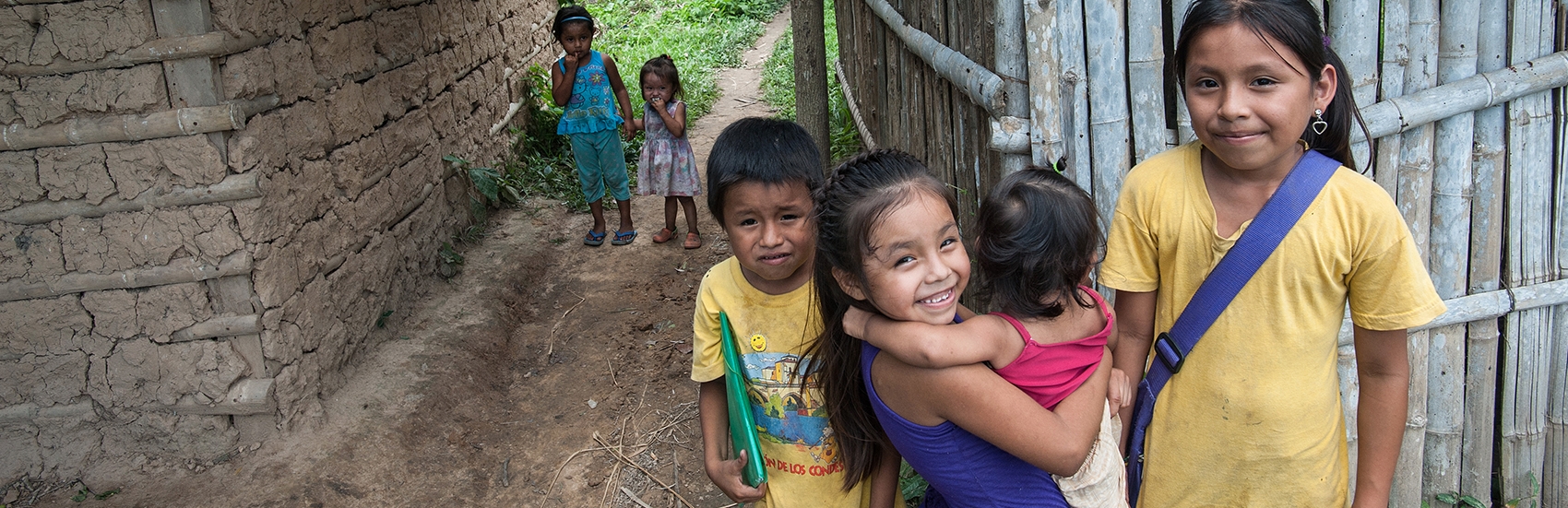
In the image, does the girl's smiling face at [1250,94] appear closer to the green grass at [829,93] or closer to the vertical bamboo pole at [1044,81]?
the vertical bamboo pole at [1044,81]

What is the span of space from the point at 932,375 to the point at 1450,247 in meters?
1.50

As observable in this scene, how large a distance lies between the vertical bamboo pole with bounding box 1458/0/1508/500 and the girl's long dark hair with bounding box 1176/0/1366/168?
2.29 ft

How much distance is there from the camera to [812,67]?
5.06 m

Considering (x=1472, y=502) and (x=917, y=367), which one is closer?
(x=917, y=367)

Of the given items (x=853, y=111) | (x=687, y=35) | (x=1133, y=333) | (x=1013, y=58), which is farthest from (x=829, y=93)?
(x=1133, y=333)

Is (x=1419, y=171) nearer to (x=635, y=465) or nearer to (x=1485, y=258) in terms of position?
(x=1485, y=258)

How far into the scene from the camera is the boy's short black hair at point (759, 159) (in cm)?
178

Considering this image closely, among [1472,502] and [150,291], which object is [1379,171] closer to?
[1472,502]

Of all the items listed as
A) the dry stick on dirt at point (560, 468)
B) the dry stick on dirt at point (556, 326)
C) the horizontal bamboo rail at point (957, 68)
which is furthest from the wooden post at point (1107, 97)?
the dry stick on dirt at point (556, 326)

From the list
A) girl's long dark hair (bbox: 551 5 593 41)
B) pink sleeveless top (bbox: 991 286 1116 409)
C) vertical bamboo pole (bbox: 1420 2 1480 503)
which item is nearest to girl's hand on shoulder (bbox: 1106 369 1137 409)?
pink sleeveless top (bbox: 991 286 1116 409)

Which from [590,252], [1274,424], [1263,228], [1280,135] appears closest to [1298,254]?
[1263,228]

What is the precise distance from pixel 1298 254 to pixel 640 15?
12.6 metres

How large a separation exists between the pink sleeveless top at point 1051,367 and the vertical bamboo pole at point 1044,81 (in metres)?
0.66

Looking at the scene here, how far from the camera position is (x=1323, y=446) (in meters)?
1.69
